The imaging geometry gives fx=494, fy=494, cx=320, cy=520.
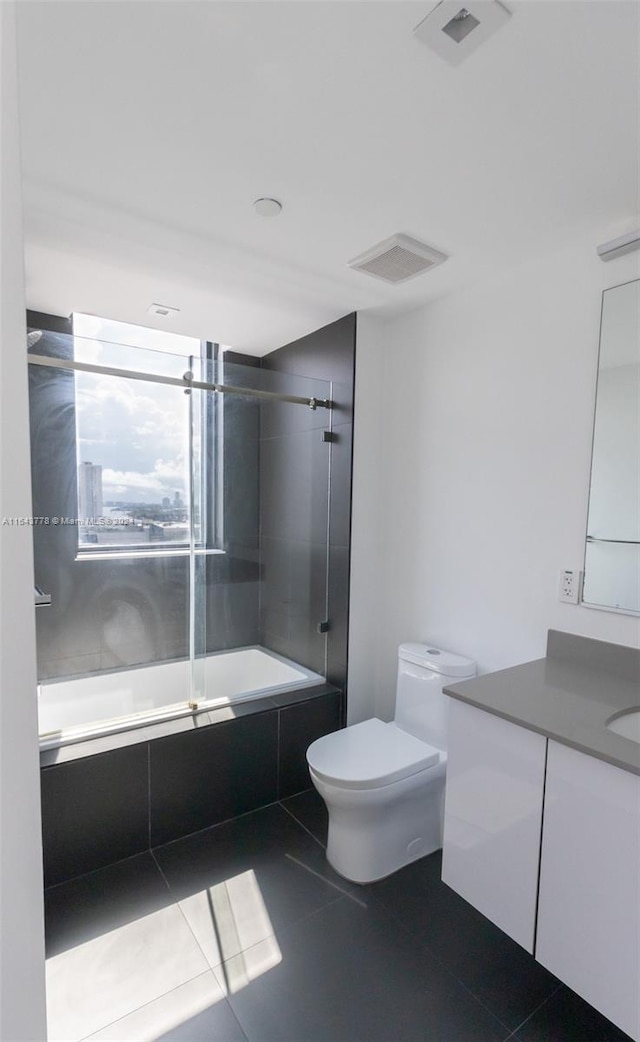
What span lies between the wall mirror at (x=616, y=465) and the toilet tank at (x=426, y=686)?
62cm

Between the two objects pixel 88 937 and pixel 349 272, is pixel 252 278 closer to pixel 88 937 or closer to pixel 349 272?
pixel 349 272

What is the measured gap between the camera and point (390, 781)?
5.91 feet

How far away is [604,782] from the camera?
113 cm

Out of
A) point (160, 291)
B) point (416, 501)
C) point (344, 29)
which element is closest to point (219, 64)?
point (344, 29)

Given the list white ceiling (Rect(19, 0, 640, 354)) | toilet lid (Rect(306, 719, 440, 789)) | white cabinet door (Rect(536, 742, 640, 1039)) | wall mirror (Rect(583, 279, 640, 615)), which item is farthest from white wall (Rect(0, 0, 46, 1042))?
wall mirror (Rect(583, 279, 640, 615))

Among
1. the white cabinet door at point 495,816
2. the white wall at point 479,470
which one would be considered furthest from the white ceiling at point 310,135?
the white cabinet door at point 495,816

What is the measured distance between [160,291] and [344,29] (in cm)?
146

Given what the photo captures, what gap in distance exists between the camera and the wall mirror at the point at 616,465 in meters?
1.62

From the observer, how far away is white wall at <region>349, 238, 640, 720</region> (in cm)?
179

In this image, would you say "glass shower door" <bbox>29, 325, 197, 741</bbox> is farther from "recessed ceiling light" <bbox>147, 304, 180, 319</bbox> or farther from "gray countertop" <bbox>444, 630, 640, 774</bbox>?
"gray countertop" <bbox>444, 630, 640, 774</bbox>

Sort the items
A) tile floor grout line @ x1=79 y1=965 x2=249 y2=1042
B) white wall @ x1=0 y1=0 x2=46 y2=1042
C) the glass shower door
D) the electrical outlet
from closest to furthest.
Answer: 1. white wall @ x1=0 y1=0 x2=46 y2=1042
2. tile floor grout line @ x1=79 y1=965 x2=249 y2=1042
3. the electrical outlet
4. the glass shower door

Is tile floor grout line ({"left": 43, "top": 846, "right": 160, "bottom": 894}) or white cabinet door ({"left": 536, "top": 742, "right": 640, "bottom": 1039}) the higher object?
white cabinet door ({"left": 536, "top": 742, "right": 640, "bottom": 1039})

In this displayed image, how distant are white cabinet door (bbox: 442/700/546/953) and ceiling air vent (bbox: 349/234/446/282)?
160cm

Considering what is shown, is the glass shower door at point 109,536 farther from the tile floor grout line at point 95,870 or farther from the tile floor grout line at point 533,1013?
the tile floor grout line at point 533,1013
